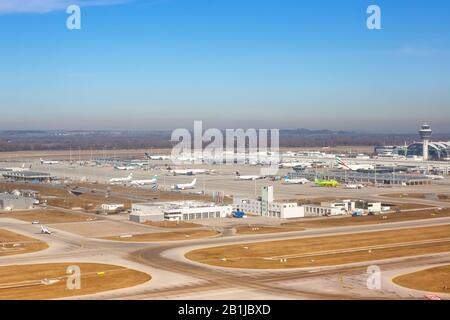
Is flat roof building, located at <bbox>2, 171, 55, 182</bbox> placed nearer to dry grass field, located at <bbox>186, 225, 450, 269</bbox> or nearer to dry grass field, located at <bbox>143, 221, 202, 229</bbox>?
dry grass field, located at <bbox>143, 221, 202, 229</bbox>

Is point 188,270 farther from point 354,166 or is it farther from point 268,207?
point 354,166

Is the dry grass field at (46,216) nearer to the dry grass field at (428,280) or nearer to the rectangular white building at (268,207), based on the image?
the rectangular white building at (268,207)

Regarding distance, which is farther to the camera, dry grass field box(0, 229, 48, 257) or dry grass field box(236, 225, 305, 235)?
dry grass field box(236, 225, 305, 235)

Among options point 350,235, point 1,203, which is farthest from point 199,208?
point 1,203

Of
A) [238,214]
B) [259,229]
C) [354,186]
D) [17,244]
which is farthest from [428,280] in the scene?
[354,186]

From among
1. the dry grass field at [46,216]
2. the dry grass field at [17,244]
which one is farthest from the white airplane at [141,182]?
the dry grass field at [17,244]

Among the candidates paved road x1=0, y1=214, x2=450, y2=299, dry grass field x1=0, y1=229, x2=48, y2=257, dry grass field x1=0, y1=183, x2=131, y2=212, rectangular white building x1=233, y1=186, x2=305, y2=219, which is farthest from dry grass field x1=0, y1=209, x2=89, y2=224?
rectangular white building x1=233, y1=186, x2=305, y2=219
